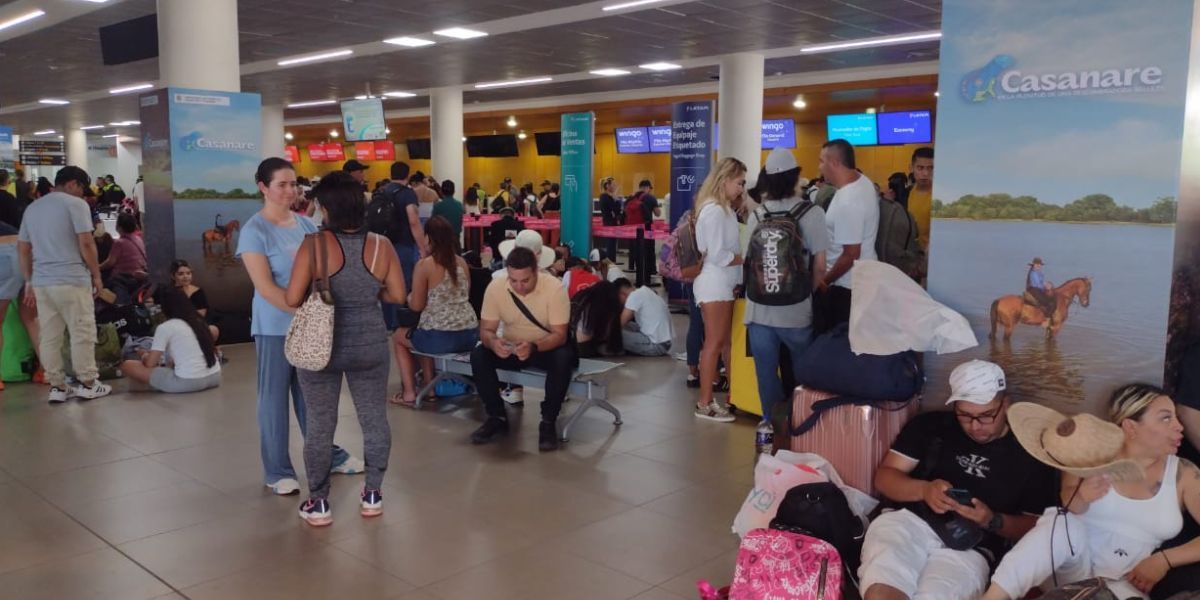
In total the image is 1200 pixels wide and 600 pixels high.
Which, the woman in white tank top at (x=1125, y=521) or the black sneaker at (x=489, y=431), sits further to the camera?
the black sneaker at (x=489, y=431)

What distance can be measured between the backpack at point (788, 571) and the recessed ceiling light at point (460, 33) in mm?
9749

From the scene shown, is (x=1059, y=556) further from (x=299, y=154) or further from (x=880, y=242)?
(x=299, y=154)

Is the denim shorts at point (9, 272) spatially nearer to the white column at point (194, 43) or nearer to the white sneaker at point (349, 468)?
the white column at point (194, 43)

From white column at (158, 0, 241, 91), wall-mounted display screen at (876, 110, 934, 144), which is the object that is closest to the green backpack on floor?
white column at (158, 0, 241, 91)

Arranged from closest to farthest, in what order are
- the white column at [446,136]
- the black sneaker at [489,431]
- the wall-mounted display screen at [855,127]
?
the black sneaker at [489,431] < the wall-mounted display screen at [855,127] < the white column at [446,136]

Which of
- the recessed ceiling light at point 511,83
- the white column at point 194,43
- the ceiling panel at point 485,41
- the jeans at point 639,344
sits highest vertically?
the recessed ceiling light at point 511,83

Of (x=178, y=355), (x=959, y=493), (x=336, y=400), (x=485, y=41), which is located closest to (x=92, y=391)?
(x=178, y=355)

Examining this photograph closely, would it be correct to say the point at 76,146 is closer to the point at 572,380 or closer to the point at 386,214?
the point at 386,214

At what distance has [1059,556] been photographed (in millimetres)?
2799

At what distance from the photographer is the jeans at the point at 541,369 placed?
5254 millimetres

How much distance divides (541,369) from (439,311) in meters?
1.01

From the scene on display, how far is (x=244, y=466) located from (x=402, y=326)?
164cm

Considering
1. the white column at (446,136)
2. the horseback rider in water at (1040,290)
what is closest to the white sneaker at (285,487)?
the horseback rider in water at (1040,290)

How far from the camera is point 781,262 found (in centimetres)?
477
